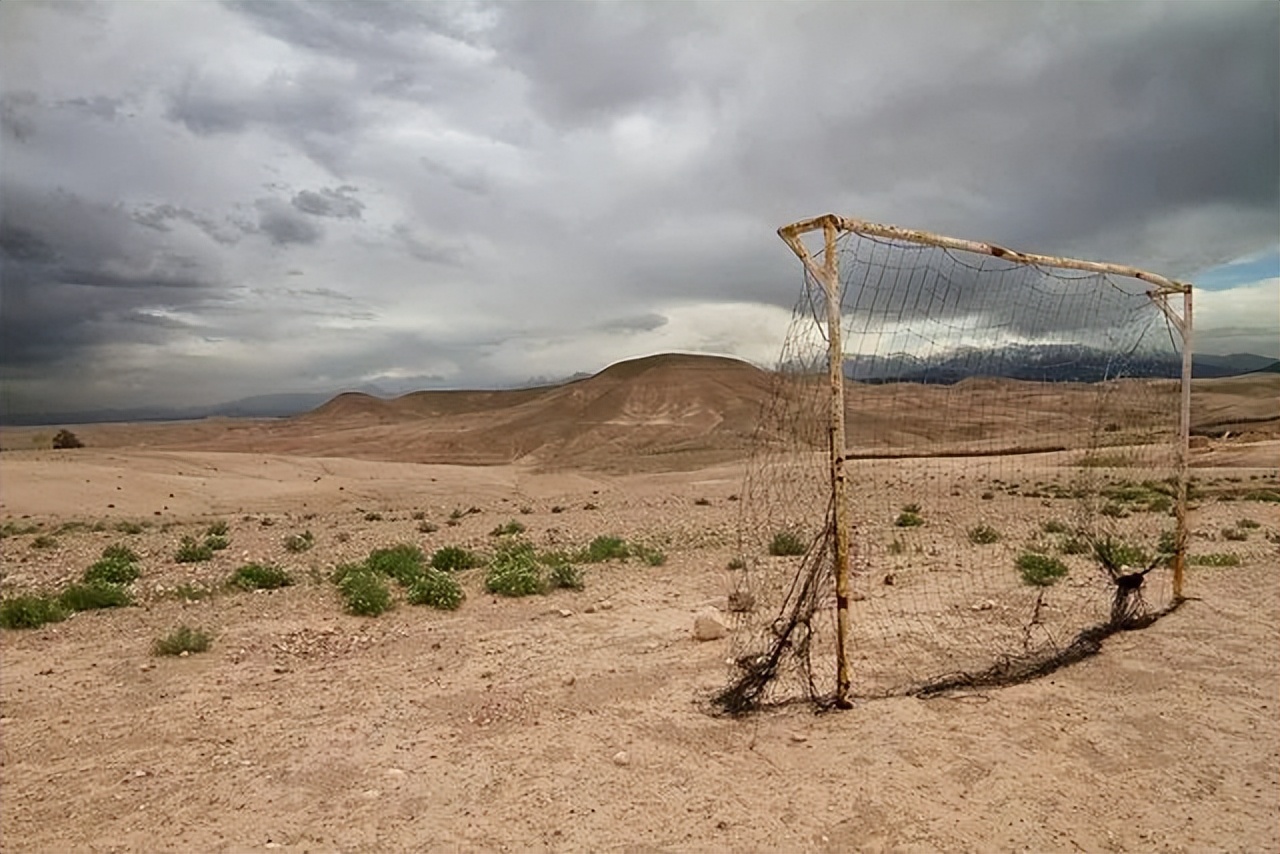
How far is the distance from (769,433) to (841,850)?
302 centimetres

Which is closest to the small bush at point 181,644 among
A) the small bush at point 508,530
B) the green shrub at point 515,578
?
the green shrub at point 515,578

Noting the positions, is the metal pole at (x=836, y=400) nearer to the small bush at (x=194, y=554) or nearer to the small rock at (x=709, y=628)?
the small rock at (x=709, y=628)

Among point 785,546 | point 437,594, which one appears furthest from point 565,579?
point 785,546

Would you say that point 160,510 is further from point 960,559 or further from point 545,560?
point 960,559

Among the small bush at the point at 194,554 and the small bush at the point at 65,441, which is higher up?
the small bush at the point at 65,441

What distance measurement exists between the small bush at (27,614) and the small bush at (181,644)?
5.69ft

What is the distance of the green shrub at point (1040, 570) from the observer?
28.9 ft

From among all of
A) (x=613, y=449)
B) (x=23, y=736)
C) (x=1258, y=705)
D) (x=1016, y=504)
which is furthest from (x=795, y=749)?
(x=613, y=449)

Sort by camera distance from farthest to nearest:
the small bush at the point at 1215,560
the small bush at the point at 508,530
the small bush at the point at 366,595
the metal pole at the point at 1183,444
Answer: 1. the small bush at the point at 508,530
2. the small bush at the point at 1215,560
3. the small bush at the point at 366,595
4. the metal pole at the point at 1183,444

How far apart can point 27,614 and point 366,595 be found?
328cm

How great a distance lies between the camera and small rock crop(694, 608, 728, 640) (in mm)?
7258

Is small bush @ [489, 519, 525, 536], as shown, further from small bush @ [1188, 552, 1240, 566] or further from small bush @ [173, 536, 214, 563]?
small bush @ [1188, 552, 1240, 566]

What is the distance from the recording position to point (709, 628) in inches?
286

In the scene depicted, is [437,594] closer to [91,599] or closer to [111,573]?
[91,599]
